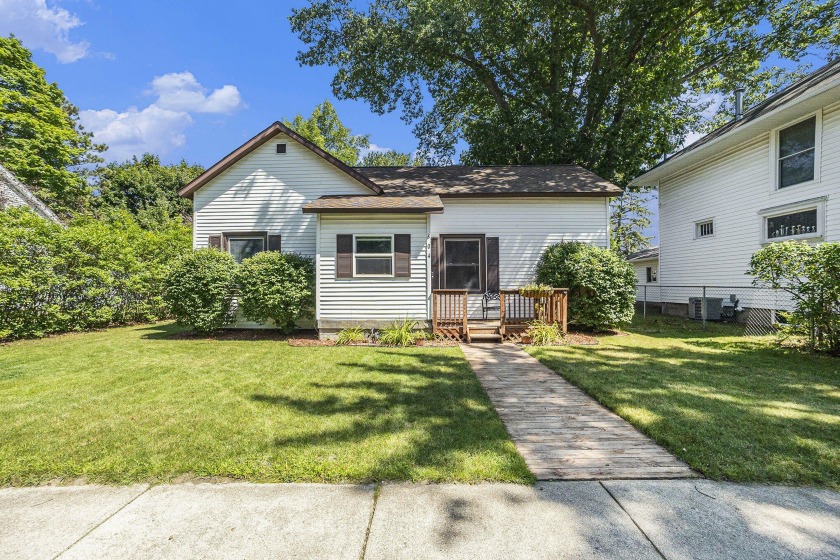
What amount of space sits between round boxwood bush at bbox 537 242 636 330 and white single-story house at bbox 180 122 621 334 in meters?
1.50

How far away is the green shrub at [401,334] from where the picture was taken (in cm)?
812

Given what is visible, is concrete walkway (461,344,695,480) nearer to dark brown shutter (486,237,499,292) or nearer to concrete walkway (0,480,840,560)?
concrete walkway (0,480,840,560)

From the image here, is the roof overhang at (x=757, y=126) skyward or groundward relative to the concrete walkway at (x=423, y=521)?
skyward

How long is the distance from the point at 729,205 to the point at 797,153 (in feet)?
7.09

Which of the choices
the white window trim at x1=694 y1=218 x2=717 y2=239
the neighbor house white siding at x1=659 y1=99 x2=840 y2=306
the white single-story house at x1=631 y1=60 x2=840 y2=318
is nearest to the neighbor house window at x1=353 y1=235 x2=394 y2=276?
the neighbor house white siding at x1=659 y1=99 x2=840 y2=306

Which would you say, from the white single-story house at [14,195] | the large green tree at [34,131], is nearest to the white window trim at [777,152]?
the white single-story house at [14,195]

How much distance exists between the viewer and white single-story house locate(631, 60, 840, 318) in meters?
8.66

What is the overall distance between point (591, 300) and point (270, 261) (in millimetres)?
8070

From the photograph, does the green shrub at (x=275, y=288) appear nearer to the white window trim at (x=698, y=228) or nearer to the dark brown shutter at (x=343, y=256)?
the dark brown shutter at (x=343, y=256)

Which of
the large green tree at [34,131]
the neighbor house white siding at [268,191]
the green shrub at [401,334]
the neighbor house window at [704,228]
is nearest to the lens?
the green shrub at [401,334]

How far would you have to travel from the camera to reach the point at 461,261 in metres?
10.6

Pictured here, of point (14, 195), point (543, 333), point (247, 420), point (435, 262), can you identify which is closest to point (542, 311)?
point (543, 333)

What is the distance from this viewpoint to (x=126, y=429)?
3.48 metres

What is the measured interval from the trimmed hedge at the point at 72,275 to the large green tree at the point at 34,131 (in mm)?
14764
